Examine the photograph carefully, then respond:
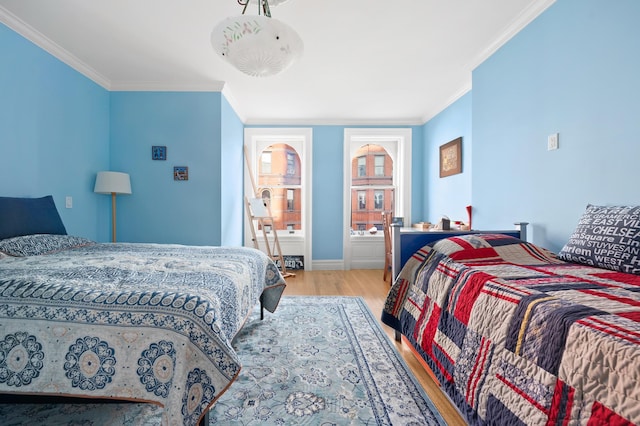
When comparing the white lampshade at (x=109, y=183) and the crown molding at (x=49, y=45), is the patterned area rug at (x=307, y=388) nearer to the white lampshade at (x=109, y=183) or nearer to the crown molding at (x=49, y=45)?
the white lampshade at (x=109, y=183)

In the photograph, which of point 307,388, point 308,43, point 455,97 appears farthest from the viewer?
point 455,97

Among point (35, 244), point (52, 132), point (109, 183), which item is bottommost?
point (35, 244)

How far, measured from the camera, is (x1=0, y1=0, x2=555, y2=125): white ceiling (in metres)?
2.26

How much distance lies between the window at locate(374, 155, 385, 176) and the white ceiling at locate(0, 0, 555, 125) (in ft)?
4.06

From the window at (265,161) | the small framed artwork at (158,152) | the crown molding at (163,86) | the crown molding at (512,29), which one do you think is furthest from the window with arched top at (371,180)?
the small framed artwork at (158,152)

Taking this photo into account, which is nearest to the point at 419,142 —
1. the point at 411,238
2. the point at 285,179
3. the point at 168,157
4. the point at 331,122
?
the point at 331,122

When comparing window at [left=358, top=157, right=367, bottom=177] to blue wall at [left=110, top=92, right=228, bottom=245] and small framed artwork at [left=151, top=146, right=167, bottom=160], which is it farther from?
small framed artwork at [left=151, top=146, right=167, bottom=160]

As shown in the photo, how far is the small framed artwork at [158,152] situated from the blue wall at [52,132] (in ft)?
1.73

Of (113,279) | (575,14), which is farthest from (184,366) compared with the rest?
(575,14)

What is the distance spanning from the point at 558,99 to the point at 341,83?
7.05 ft

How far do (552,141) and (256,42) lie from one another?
205 centimetres

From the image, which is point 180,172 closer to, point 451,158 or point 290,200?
point 290,200

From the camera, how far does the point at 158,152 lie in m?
3.62

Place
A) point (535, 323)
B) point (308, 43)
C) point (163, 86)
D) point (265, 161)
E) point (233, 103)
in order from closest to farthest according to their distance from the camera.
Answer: point (535, 323) → point (308, 43) → point (163, 86) → point (233, 103) → point (265, 161)
